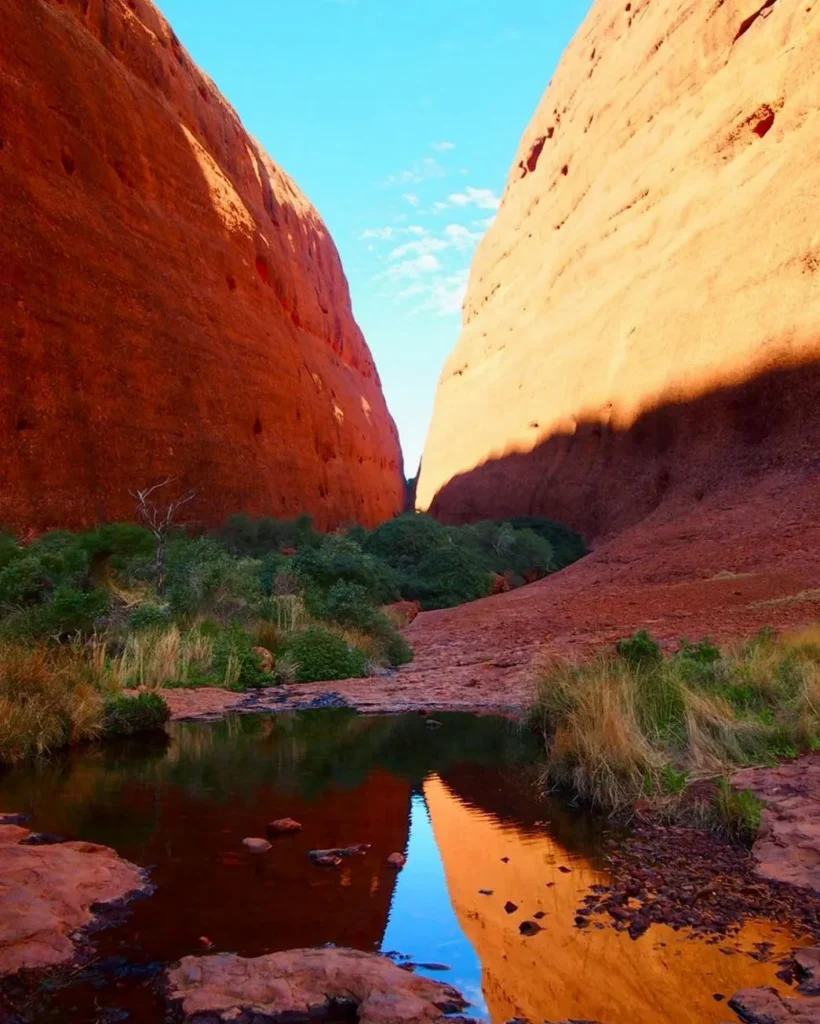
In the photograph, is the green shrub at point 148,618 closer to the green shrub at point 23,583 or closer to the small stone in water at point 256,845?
the green shrub at point 23,583

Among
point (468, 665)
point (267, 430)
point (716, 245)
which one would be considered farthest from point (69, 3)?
point (468, 665)

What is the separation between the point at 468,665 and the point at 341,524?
23.4 meters

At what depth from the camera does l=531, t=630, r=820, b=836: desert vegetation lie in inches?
213

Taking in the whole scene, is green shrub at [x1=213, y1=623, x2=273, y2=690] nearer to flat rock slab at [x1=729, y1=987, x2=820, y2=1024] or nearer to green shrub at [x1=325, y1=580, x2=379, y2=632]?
green shrub at [x1=325, y1=580, x2=379, y2=632]

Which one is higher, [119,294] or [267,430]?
[119,294]

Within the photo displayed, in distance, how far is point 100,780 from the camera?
616cm

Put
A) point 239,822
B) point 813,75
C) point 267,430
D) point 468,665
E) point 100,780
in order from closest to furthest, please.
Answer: point 239,822, point 100,780, point 468,665, point 813,75, point 267,430

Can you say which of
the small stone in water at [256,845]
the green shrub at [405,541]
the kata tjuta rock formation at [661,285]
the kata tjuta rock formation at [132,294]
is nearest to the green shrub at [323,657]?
the small stone in water at [256,845]

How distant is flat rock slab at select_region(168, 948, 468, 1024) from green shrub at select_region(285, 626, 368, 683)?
25.2 ft

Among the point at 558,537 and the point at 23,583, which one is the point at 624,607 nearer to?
the point at 23,583

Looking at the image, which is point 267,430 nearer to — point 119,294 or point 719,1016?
point 119,294

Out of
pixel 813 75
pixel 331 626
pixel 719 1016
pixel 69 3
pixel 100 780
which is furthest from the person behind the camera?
pixel 69 3

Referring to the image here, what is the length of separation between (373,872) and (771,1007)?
6.78 feet

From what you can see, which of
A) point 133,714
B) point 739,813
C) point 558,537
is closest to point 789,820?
point 739,813
